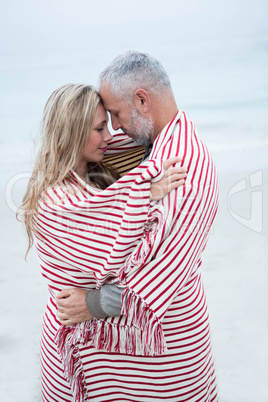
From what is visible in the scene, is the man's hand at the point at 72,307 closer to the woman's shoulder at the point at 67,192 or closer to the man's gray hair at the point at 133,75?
the woman's shoulder at the point at 67,192

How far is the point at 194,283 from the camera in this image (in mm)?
1508

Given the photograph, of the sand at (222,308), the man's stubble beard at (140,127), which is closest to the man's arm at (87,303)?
the man's stubble beard at (140,127)

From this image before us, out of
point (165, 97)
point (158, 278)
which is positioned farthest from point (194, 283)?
point (165, 97)

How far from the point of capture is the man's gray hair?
145cm

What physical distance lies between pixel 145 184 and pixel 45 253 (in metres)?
0.37

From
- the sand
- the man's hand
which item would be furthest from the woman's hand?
the sand

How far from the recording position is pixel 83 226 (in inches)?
55.4

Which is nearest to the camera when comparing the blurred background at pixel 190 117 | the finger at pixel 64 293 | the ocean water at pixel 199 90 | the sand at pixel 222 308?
the finger at pixel 64 293

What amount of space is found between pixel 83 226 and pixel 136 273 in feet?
0.66

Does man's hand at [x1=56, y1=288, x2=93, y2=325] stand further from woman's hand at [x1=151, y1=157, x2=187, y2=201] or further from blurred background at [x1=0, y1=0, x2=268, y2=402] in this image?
blurred background at [x1=0, y1=0, x2=268, y2=402]

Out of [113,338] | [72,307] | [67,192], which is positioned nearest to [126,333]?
[113,338]

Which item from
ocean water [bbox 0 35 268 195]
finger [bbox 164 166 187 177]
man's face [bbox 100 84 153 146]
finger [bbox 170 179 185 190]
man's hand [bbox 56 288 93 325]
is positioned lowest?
ocean water [bbox 0 35 268 195]

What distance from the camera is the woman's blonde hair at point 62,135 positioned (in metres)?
1.46

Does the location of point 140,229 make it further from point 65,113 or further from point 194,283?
point 65,113
